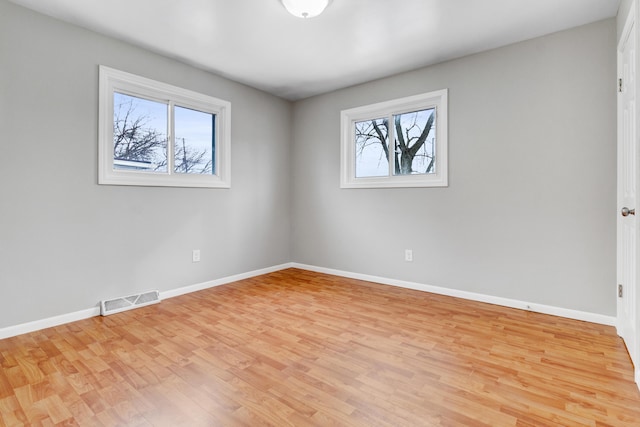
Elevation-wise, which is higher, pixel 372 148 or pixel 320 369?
pixel 372 148

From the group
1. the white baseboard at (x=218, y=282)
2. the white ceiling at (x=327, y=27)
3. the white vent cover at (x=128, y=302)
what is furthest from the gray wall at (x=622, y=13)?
the white vent cover at (x=128, y=302)

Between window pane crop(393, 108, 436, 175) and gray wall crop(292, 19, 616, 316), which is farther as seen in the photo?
window pane crop(393, 108, 436, 175)

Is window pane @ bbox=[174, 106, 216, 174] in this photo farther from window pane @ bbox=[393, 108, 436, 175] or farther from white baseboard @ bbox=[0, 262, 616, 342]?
window pane @ bbox=[393, 108, 436, 175]

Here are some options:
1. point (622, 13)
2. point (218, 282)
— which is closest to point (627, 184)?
point (622, 13)

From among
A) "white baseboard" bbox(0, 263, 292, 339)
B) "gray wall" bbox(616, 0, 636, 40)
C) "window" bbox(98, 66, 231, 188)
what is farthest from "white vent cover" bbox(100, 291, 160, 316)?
"gray wall" bbox(616, 0, 636, 40)

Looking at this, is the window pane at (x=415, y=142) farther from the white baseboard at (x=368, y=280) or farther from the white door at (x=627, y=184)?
the white door at (x=627, y=184)

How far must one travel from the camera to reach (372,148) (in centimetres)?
404

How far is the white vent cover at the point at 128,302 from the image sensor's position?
278 centimetres

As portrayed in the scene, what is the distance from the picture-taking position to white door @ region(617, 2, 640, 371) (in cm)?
195

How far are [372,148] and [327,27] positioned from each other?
165 centimetres

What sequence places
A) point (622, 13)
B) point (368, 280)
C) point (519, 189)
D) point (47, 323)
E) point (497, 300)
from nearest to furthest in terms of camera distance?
point (622, 13)
point (47, 323)
point (519, 189)
point (497, 300)
point (368, 280)

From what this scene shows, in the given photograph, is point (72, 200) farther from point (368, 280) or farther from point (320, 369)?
point (368, 280)

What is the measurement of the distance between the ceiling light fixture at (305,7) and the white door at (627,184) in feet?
6.20

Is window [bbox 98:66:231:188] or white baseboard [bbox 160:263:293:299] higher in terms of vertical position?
window [bbox 98:66:231:188]
